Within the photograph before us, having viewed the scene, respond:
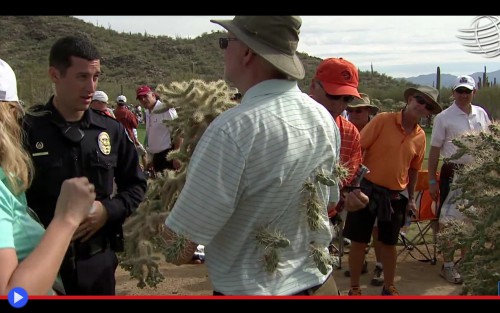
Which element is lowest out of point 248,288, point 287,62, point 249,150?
point 248,288

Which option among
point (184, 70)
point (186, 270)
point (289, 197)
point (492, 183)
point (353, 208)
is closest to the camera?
point (289, 197)

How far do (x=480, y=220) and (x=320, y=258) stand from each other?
1.75 meters

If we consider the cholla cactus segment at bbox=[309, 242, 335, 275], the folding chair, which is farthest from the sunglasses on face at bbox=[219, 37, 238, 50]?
the folding chair

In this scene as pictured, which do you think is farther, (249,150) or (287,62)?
(287,62)

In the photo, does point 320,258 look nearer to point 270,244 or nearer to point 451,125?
point 270,244

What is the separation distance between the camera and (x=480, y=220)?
3514mm

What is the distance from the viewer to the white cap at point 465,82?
21.0 feet

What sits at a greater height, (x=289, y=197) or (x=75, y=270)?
(x=289, y=197)

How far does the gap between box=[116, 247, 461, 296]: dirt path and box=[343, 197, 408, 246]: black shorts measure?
2.15ft

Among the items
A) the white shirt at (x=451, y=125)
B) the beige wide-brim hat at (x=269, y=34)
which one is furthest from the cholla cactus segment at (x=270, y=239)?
the white shirt at (x=451, y=125)
